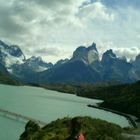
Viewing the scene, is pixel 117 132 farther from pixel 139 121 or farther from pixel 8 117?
pixel 139 121

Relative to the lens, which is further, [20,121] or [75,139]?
[20,121]

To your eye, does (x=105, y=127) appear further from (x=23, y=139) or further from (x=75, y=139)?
(x=75, y=139)

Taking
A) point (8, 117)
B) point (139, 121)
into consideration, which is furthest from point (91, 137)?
point (139, 121)

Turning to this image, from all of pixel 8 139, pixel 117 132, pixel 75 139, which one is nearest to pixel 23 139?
pixel 8 139

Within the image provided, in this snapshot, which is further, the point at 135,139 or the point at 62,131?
the point at 135,139

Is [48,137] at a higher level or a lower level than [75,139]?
lower

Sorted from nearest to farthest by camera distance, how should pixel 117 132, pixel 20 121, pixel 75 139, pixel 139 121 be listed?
pixel 75 139, pixel 117 132, pixel 20 121, pixel 139 121

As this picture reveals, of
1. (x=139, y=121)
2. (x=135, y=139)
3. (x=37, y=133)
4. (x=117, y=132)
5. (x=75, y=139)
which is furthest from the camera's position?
(x=139, y=121)

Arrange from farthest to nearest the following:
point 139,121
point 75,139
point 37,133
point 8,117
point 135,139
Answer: point 139,121 → point 8,117 → point 135,139 → point 37,133 → point 75,139

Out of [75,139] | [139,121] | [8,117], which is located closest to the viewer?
[75,139]
